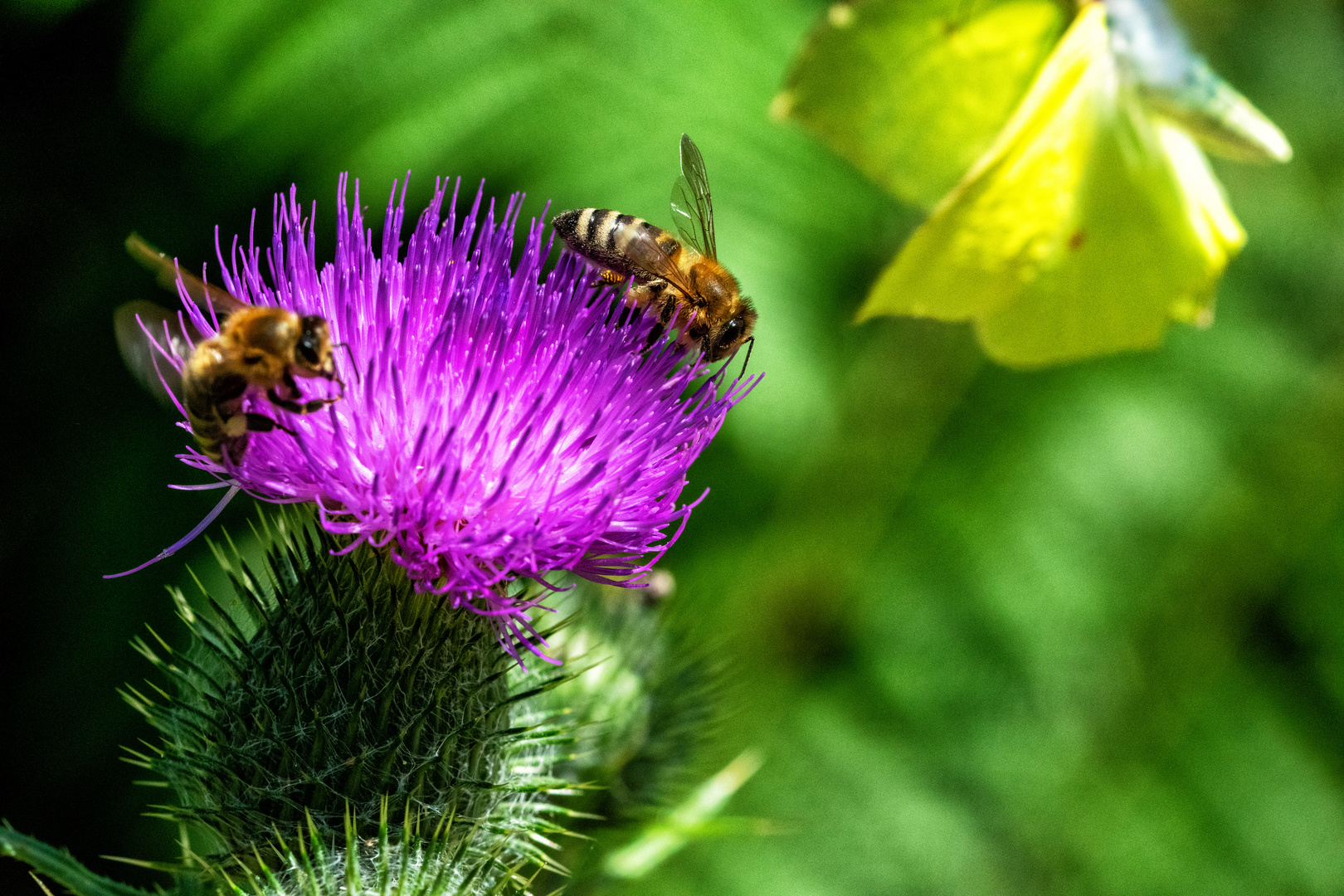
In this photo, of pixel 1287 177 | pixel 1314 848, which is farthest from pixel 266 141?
pixel 1314 848

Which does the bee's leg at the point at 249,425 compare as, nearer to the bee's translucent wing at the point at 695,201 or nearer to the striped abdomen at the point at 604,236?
the striped abdomen at the point at 604,236

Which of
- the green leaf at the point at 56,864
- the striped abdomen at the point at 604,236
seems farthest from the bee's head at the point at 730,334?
the green leaf at the point at 56,864

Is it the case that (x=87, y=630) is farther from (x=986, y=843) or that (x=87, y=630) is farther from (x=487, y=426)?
(x=986, y=843)

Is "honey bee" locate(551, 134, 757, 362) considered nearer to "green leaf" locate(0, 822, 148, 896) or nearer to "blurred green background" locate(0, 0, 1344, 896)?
"blurred green background" locate(0, 0, 1344, 896)

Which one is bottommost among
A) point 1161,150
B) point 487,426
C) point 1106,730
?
point 1106,730

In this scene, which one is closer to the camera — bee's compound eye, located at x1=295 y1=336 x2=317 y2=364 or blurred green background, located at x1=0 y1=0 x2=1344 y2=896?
bee's compound eye, located at x1=295 y1=336 x2=317 y2=364

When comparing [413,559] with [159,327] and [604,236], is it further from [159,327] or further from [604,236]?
[604,236]

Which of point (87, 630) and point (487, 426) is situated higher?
point (487, 426)

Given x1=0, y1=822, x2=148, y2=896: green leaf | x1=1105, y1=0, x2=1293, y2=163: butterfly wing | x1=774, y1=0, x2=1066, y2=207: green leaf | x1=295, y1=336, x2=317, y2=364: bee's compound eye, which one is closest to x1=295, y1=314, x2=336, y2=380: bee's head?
x1=295, y1=336, x2=317, y2=364: bee's compound eye
